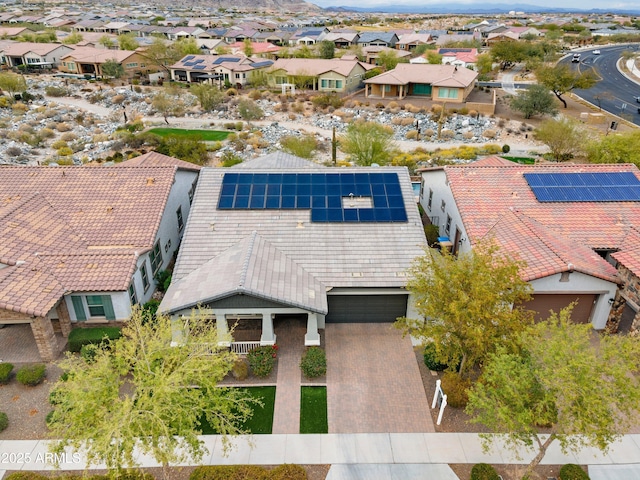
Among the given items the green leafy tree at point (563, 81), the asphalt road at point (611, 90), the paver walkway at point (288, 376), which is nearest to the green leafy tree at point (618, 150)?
the paver walkway at point (288, 376)

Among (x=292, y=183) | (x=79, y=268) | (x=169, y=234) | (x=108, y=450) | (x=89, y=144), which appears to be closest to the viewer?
(x=108, y=450)

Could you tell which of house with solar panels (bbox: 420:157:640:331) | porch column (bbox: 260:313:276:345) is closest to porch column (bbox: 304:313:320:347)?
porch column (bbox: 260:313:276:345)

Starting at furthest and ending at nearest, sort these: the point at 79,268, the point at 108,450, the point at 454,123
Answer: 1. the point at 454,123
2. the point at 79,268
3. the point at 108,450

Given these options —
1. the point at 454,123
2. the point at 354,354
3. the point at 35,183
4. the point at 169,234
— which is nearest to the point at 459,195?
the point at 354,354

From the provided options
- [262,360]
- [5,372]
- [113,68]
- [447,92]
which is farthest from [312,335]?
[113,68]

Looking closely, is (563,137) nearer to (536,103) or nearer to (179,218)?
(536,103)

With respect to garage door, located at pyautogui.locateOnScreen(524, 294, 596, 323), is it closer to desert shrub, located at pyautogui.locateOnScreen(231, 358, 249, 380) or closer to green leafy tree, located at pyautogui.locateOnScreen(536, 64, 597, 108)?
desert shrub, located at pyautogui.locateOnScreen(231, 358, 249, 380)

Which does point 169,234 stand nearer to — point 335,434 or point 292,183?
point 292,183
